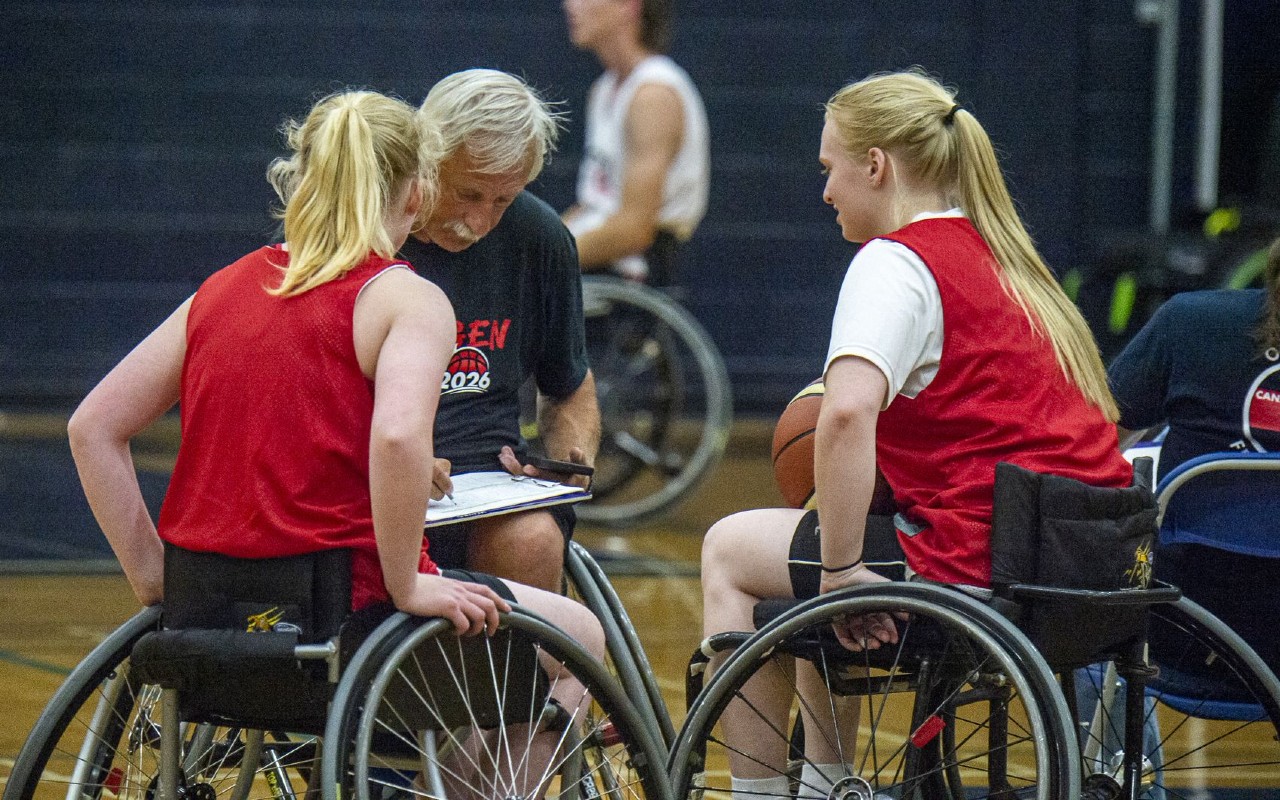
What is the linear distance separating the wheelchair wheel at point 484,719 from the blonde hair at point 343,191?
0.36 metres

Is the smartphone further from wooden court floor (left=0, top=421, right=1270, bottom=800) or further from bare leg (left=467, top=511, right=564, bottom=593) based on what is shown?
wooden court floor (left=0, top=421, right=1270, bottom=800)

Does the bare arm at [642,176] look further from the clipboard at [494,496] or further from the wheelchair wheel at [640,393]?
the clipboard at [494,496]

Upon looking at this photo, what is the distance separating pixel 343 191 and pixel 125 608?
7.42 feet

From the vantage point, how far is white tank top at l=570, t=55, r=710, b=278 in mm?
4660

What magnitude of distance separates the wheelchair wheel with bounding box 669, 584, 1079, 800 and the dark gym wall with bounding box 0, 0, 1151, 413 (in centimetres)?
427

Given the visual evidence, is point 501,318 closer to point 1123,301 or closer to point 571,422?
point 571,422

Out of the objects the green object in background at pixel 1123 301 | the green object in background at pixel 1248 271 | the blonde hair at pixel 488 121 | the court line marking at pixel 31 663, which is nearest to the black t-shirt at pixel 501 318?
the blonde hair at pixel 488 121

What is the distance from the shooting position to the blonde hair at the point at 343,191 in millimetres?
1758

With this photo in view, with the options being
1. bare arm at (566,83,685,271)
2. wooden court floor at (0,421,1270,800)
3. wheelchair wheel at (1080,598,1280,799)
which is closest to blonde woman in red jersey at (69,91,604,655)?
wheelchair wheel at (1080,598,1280,799)

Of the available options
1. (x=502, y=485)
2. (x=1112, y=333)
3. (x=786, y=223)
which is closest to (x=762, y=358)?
(x=786, y=223)

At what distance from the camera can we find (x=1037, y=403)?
6.26ft

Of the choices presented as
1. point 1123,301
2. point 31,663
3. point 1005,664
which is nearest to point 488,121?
Answer: point 1005,664

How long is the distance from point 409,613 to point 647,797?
344 mm

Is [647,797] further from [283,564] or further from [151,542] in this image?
[151,542]
